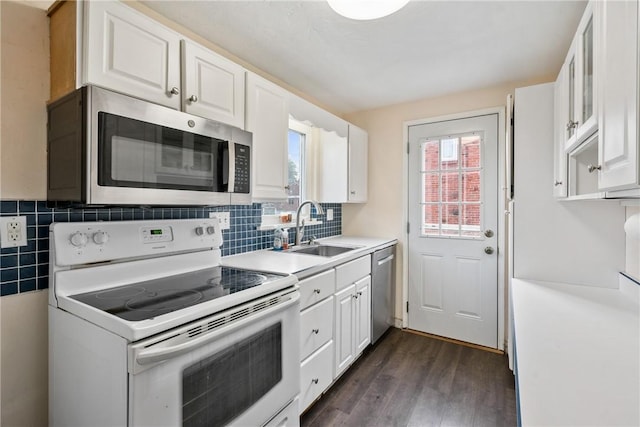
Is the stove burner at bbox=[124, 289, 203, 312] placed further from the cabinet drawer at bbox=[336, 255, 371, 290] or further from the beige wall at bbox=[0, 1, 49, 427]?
the cabinet drawer at bbox=[336, 255, 371, 290]

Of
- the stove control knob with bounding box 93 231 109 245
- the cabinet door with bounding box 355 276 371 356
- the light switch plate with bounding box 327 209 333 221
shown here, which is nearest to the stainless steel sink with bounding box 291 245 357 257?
the cabinet door with bounding box 355 276 371 356

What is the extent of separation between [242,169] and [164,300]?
748mm

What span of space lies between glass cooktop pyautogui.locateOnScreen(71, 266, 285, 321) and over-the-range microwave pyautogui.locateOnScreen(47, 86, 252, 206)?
0.37 meters

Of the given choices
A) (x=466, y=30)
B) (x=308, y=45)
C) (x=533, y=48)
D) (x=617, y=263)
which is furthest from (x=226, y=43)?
(x=617, y=263)

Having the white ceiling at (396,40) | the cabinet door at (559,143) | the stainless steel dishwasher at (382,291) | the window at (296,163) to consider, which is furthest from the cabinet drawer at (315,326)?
the white ceiling at (396,40)

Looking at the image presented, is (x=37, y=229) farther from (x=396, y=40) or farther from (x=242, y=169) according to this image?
(x=396, y=40)

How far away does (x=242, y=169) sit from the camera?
1.64 meters

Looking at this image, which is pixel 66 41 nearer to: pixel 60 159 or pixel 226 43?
pixel 60 159

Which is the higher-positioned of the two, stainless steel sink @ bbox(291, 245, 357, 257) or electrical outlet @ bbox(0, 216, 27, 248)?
electrical outlet @ bbox(0, 216, 27, 248)

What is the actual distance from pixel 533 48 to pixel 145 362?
2.71 meters

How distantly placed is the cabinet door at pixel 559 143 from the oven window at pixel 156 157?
1.78 metres

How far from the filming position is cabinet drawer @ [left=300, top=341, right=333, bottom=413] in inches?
69.1

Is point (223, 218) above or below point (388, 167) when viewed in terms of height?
below

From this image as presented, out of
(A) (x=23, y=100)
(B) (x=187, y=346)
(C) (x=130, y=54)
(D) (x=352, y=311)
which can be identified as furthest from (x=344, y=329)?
(A) (x=23, y=100)
